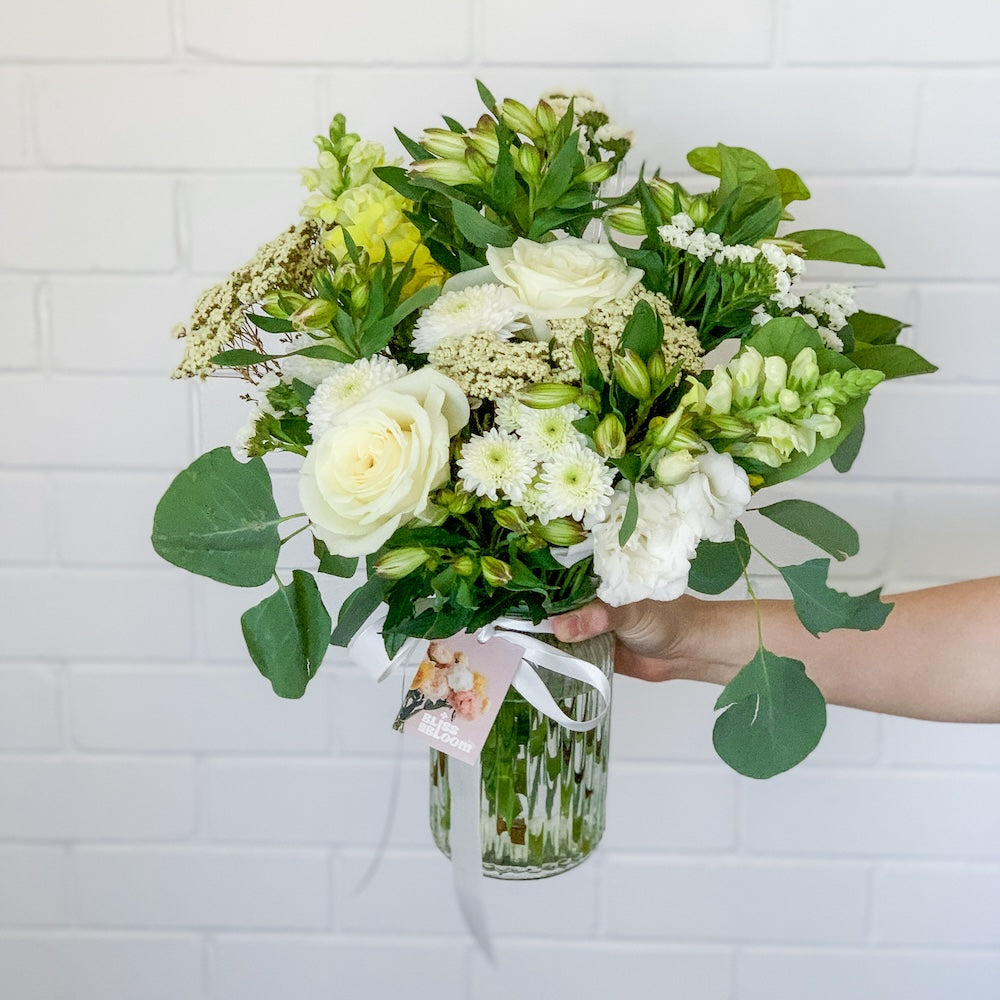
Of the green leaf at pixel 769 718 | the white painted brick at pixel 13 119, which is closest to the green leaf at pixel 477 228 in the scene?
the green leaf at pixel 769 718

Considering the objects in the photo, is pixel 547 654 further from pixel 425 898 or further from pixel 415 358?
pixel 425 898

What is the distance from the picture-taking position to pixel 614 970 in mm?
1199

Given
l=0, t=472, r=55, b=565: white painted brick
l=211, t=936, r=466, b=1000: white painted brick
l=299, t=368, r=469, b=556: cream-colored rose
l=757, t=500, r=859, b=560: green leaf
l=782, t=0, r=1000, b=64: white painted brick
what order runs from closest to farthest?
l=299, t=368, r=469, b=556: cream-colored rose
l=757, t=500, r=859, b=560: green leaf
l=782, t=0, r=1000, b=64: white painted brick
l=0, t=472, r=55, b=565: white painted brick
l=211, t=936, r=466, b=1000: white painted brick

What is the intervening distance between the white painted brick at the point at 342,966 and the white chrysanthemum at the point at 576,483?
2.57 feet

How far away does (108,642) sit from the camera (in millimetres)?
1135

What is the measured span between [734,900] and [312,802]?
49cm

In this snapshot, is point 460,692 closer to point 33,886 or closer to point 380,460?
point 380,460

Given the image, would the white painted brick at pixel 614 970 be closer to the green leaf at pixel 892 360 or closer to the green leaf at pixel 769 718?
the green leaf at pixel 769 718

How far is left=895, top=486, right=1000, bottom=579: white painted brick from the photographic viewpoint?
1.08 meters

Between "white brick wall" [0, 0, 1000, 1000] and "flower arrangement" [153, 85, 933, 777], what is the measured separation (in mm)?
290

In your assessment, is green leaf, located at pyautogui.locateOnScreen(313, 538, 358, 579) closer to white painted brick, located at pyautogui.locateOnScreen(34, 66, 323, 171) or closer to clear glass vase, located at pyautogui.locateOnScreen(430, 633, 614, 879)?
clear glass vase, located at pyautogui.locateOnScreen(430, 633, 614, 879)

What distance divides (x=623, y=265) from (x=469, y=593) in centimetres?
23

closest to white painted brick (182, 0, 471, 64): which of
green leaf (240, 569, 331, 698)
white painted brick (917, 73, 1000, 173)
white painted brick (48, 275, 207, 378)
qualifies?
white painted brick (48, 275, 207, 378)

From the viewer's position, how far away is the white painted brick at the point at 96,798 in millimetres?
1167
